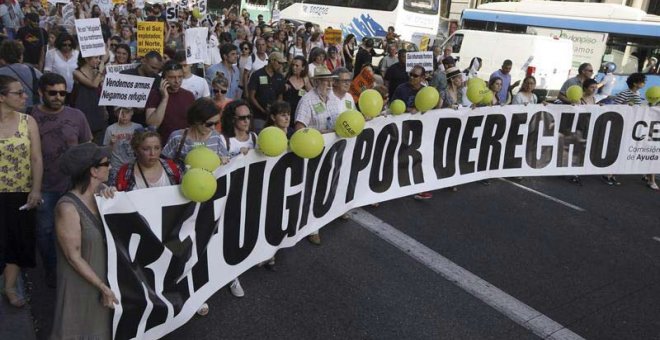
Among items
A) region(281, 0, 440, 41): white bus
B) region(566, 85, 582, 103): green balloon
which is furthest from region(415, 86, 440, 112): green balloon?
region(281, 0, 440, 41): white bus

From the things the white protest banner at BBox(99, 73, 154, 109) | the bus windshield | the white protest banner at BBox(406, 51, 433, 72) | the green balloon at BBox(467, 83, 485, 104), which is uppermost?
the bus windshield

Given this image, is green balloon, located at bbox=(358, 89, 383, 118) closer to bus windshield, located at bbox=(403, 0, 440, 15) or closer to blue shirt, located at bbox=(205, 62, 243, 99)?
blue shirt, located at bbox=(205, 62, 243, 99)

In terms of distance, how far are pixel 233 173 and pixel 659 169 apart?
23.6ft

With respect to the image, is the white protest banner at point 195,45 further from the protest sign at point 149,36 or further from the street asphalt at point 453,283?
the street asphalt at point 453,283

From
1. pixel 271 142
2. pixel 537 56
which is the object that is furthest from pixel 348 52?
pixel 271 142

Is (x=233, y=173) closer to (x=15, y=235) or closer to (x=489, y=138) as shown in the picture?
(x=15, y=235)

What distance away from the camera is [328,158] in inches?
197

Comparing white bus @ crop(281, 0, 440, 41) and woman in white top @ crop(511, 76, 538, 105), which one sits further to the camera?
white bus @ crop(281, 0, 440, 41)

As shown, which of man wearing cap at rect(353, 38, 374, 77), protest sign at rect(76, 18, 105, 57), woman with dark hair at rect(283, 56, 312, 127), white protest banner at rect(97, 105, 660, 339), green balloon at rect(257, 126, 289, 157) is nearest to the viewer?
white protest banner at rect(97, 105, 660, 339)

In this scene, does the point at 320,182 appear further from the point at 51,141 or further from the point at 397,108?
the point at 51,141

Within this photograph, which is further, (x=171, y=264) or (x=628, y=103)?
(x=628, y=103)

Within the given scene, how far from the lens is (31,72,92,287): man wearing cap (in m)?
3.76

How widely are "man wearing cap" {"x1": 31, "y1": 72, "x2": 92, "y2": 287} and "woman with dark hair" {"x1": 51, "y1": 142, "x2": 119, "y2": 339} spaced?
1.05 metres

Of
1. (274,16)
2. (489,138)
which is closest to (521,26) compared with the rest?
(274,16)
